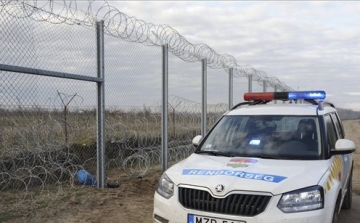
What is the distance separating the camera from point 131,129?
10242 millimetres

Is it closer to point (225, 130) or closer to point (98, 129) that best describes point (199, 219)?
point (225, 130)

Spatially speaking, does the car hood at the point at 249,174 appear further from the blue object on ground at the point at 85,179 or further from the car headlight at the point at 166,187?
the blue object on ground at the point at 85,179

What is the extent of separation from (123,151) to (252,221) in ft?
25.5

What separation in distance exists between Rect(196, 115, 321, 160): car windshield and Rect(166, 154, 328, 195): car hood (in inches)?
9.8

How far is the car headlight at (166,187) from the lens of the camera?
439 cm

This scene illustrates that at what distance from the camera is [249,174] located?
4.16 metres

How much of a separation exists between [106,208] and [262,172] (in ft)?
11.1

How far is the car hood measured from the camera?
3.98m

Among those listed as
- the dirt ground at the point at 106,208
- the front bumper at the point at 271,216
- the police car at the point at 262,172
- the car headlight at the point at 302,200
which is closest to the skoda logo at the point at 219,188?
the police car at the point at 262,172

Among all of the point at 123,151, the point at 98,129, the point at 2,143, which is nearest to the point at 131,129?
the point at 123,151

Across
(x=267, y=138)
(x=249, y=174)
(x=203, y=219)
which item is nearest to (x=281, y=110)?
(x=267, y=138)

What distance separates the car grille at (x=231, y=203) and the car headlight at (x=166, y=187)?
0.33 meters

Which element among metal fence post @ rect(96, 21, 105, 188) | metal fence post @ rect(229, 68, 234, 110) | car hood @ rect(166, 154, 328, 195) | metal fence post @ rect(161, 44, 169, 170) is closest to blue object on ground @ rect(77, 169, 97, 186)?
metal fence post @ rect(96, 21, 105, 188)

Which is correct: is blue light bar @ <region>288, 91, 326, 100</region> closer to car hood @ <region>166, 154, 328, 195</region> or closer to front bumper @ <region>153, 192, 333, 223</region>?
car hood @ <region>166, 154, 328, 195</region>
